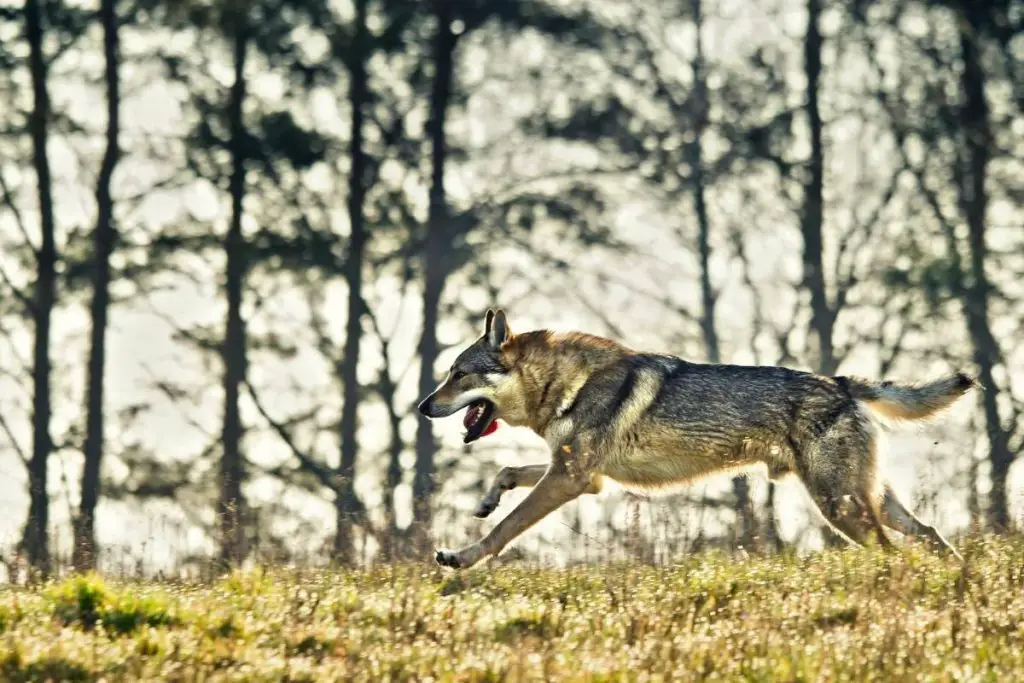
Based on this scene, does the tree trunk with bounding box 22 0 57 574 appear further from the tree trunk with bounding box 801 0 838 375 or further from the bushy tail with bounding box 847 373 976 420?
the bushy tail with bounding box 847 373 976 420

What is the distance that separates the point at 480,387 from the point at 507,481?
0.69 metres

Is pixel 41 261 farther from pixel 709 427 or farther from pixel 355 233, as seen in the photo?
pixel 709 427

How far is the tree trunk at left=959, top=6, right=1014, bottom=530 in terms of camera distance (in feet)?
74.3

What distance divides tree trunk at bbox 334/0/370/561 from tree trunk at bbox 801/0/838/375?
267 inches

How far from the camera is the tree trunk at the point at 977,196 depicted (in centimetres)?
2266

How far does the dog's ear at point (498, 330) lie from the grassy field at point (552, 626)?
6.70 ft

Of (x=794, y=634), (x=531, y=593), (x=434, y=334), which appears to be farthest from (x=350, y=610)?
(x=434, y=334)

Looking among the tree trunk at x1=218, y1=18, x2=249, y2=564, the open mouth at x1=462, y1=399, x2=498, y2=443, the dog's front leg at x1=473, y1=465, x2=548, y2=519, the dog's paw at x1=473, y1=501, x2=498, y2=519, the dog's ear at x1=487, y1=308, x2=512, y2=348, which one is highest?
the tree trunk at x1=218, y1=18, x2=249, y2=564

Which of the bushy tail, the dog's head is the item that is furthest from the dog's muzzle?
the bushy tail

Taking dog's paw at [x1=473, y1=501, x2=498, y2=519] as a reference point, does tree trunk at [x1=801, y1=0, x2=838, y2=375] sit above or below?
above

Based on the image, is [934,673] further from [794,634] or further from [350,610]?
[350,610]

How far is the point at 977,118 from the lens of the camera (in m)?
23.5

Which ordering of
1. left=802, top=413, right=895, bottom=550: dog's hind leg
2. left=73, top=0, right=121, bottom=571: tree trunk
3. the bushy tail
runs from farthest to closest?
left=73, top=0, right=121, bottom=571: tree trunk, the bushy tail, left=802, top=413, right=895, bottom=550: dog's hind leg

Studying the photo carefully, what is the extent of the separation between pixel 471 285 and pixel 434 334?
96 cm
